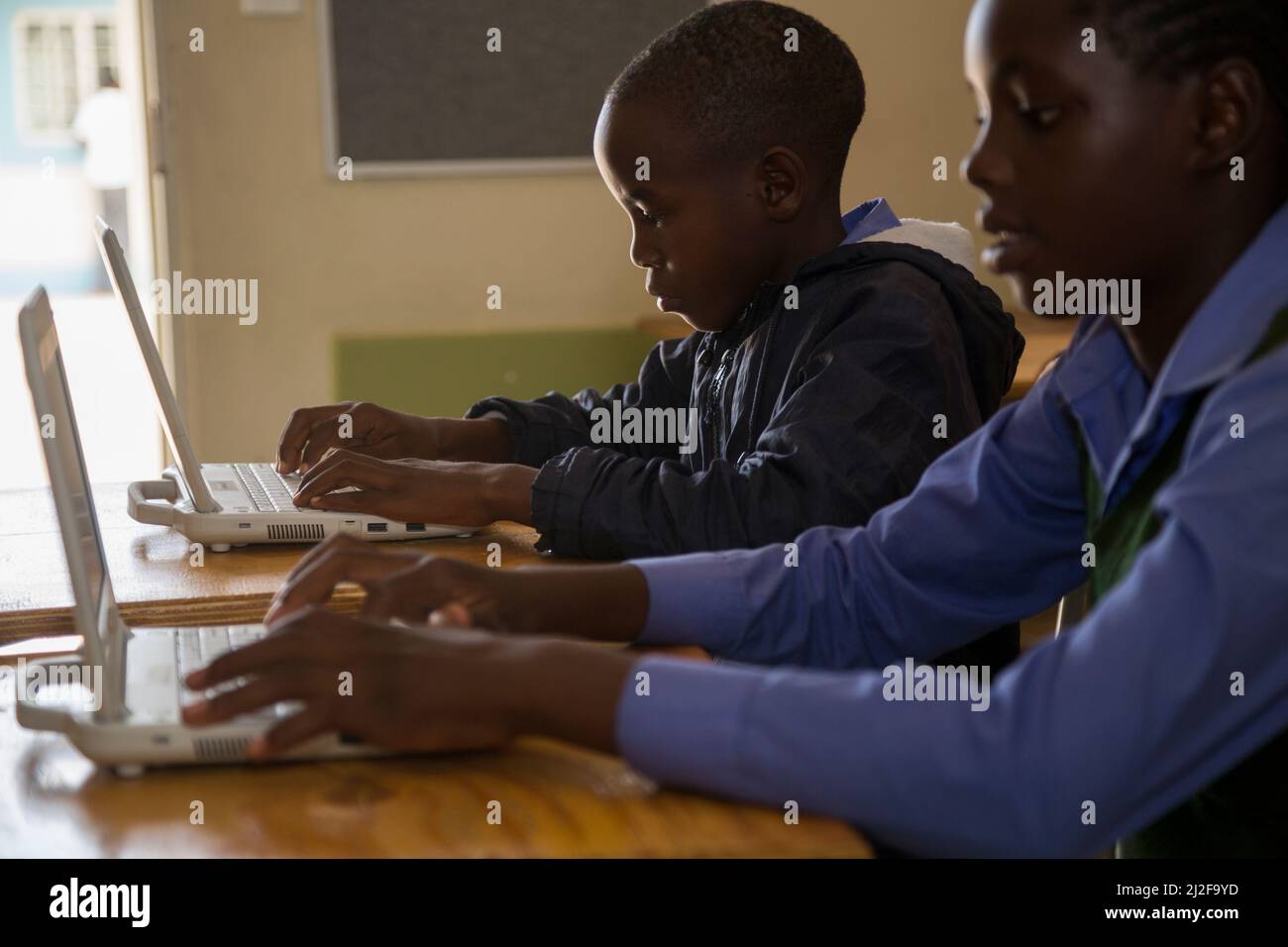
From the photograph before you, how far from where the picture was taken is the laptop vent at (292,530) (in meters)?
1.46

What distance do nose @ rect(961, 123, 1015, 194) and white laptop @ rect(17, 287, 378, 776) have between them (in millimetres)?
488

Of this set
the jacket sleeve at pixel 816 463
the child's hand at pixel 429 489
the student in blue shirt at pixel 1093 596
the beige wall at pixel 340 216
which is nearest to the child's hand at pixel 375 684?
the student in blue shirt at pixel 1093 596

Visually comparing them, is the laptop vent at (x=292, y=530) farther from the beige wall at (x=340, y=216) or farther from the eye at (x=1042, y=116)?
the beige wall at (x=340, y=216)

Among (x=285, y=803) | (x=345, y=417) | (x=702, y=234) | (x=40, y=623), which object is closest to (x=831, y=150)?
(x=702, y=234)

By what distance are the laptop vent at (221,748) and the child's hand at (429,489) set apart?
24.2 inches

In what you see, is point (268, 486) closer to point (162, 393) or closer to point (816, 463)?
point (162, 393)

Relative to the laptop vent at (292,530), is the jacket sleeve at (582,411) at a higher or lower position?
higher

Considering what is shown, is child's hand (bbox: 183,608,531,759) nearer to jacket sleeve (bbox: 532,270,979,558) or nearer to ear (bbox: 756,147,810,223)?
jacket sleeve (bbox: 532,270,979,558)

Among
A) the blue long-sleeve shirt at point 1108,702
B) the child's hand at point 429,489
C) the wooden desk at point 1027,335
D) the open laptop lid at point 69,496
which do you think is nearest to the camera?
the blue long-sleeve shirt at point 1108,702

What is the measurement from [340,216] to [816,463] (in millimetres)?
2160

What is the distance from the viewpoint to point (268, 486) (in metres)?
1.64

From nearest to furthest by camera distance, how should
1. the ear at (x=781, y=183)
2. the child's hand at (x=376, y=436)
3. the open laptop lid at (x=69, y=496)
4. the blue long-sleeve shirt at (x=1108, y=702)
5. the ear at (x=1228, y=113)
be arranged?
the blue long-sleeve shirt at (x=1108, y=702), the ear at (x=1228, y=113), the open laptop lid at (x=69, y=496), the ear at (x=781, y=183), the child's hand at (x=376, y=436)

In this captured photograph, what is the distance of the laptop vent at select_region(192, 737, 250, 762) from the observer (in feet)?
2.65

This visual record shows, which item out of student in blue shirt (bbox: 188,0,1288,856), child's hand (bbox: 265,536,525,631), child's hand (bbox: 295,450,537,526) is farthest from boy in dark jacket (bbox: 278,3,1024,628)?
child's hand (bbox: 265,536,525,631)
